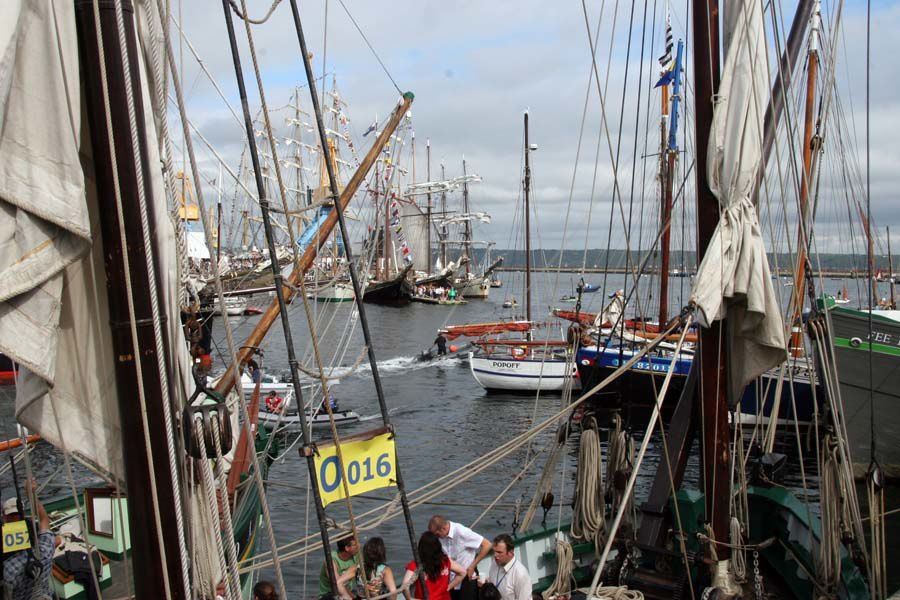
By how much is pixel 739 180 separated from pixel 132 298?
5304mm

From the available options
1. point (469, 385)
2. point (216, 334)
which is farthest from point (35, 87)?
point (216, 334)

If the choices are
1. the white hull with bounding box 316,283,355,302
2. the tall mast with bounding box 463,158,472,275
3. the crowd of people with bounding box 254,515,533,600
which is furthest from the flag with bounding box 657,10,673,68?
the tall mast with bounding box 463,158,472,275

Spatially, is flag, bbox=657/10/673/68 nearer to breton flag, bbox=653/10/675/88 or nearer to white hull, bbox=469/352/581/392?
breton flag, bbox=653/10/675/88

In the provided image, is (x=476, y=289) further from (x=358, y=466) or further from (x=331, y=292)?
(x=358, y=466)

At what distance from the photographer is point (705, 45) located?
719 cm

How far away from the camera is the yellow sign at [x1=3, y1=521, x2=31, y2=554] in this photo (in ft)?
23.2

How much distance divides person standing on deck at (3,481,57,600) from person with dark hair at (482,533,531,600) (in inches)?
142

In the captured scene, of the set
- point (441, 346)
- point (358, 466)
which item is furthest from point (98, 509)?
point (441, 346)

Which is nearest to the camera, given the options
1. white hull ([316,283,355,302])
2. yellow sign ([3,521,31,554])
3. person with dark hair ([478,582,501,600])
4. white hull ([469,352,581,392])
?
person with dark hair ([478,582,501,600])

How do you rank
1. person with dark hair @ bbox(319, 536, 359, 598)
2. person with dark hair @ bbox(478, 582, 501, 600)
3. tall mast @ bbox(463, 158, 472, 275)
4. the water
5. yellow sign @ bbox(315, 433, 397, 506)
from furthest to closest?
tall mast @ bbox(463, 158, 472, 275)
the water
person with dark hair @ bbox(319, 536, 359, 598)
person with dark hair @ bbox(478, 582, 501, 600)
yellow sign @ bbox(315, 433, 397, 506)

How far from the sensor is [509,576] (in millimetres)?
6719

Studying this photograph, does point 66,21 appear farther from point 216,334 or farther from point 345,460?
point 216,334

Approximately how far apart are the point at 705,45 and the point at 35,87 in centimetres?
570

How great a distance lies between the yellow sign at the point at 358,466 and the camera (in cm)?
542
